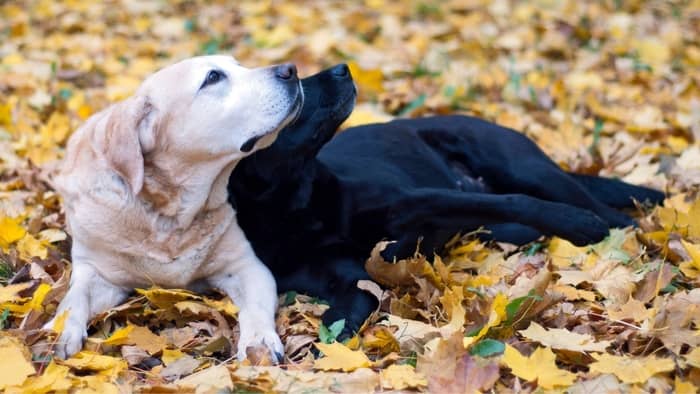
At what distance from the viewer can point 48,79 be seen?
6043 millimetres

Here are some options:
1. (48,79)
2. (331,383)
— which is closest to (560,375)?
(331,383)

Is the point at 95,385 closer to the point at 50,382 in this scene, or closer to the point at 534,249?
the point at 50,382

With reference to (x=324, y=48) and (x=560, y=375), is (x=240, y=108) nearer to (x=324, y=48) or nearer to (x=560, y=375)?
(x=560, y=375)

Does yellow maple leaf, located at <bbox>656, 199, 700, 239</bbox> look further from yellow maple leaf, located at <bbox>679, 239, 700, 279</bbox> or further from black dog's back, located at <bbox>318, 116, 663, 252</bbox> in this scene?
black dog's back, located at <bbox>318, 116, 663, 252</bbox>

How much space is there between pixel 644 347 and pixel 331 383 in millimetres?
935

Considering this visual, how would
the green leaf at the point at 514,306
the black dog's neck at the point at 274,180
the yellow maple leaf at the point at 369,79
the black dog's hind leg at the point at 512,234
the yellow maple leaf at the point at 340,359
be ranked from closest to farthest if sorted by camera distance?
the yellow maple leaf at the point at 340,359, the green leaf at the point at 514,306, the black dog's neck at the point at 274,180, the black dog's hind leg at the point at 512,234, the yellow maple leaf at the point at 369,79

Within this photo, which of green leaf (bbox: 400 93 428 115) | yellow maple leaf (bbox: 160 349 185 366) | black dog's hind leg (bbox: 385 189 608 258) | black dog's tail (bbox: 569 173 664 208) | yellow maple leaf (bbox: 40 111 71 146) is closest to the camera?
yellow maple leaf (bbox: 160 349 185 366)

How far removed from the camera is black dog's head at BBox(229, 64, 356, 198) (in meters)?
3.42

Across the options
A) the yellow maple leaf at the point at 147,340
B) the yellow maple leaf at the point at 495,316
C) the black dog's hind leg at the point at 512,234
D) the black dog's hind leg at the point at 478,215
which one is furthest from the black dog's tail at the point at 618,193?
the yellow maple leaf at the point at 147,340

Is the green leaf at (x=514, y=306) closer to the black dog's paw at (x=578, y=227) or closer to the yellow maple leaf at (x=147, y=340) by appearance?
the black dog's paw at (x=578, y=227)

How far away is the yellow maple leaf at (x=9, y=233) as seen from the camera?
3535mm

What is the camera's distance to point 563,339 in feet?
8.48

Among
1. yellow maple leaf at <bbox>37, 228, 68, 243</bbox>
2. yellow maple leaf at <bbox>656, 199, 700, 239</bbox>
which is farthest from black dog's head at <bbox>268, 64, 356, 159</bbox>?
yellow maple leaf at <bbox>656, 199, 700, 239</bbox>

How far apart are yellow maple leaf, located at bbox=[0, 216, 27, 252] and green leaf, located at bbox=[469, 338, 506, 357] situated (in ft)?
6.49
